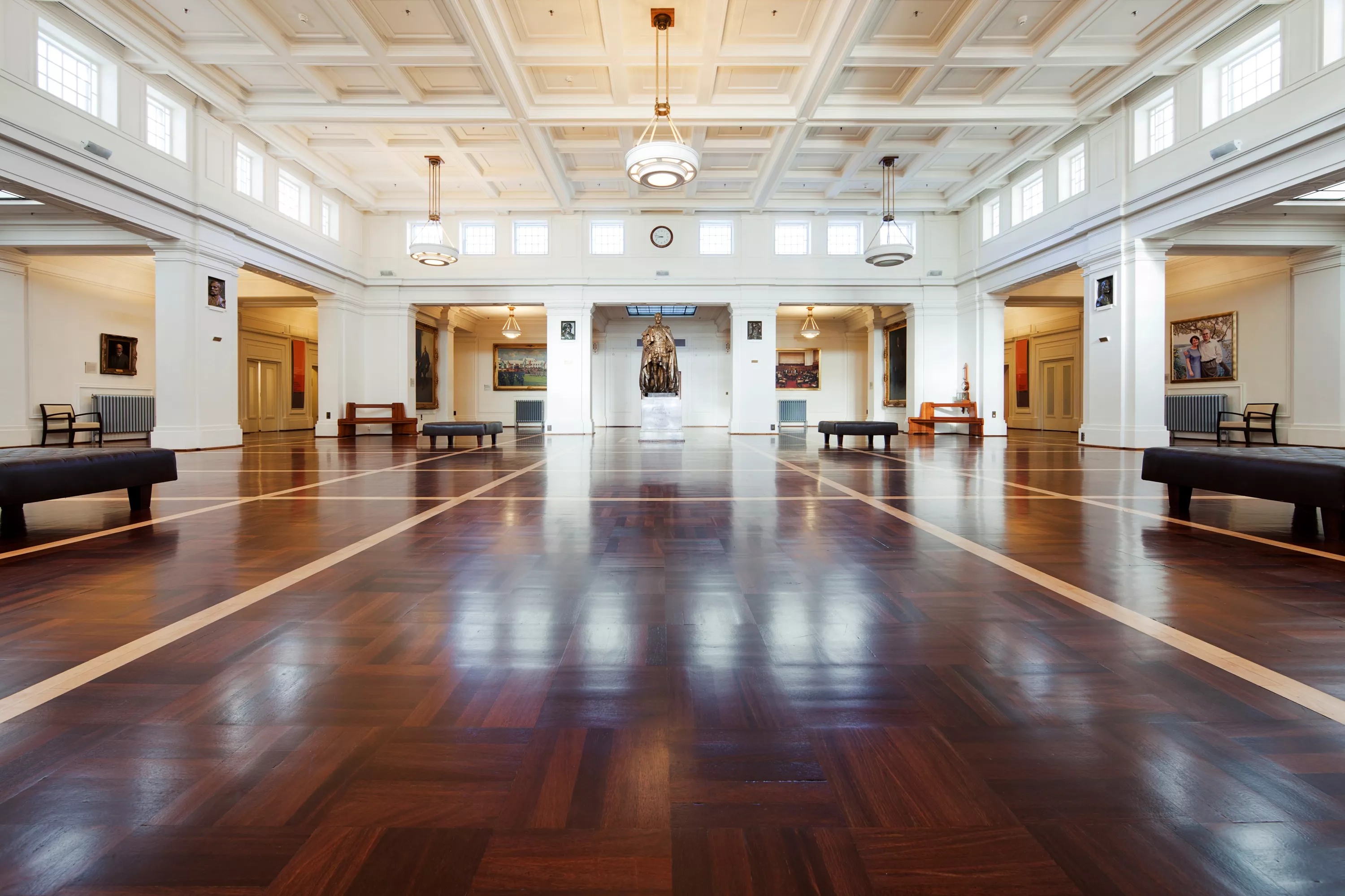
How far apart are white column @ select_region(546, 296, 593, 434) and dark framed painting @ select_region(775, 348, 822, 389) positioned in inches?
354

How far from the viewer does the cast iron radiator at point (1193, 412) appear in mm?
13227

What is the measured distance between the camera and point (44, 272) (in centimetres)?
1197

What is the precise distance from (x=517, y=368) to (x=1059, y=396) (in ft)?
60.9

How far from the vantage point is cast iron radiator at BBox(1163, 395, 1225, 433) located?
521 inches

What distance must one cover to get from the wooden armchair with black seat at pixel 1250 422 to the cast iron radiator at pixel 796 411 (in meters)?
12.3

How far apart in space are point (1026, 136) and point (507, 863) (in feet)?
50.9

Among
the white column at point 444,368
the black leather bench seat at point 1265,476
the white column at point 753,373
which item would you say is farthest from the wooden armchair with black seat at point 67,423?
the black leather bench seat at point 1265,476

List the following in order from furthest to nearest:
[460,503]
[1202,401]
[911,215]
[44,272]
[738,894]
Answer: [911,215], [1202,401], [44,272], [460,503], [738,894]

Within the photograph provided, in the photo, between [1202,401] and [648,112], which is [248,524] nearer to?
[648,112]

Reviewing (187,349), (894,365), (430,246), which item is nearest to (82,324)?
(187,349)

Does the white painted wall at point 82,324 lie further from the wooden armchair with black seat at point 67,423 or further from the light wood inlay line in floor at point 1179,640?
the light wood inlay line in floor at point 1179,640

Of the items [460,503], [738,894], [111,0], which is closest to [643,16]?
[111,0]

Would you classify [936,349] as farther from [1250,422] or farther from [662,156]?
[662,156]

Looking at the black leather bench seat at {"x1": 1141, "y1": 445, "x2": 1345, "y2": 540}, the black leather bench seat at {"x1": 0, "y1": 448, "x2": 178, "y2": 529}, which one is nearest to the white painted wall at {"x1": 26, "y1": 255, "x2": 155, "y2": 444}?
the black leather bench seat at {"x1": 0, "y1": 448, "x2": 178, "y2": 529}
